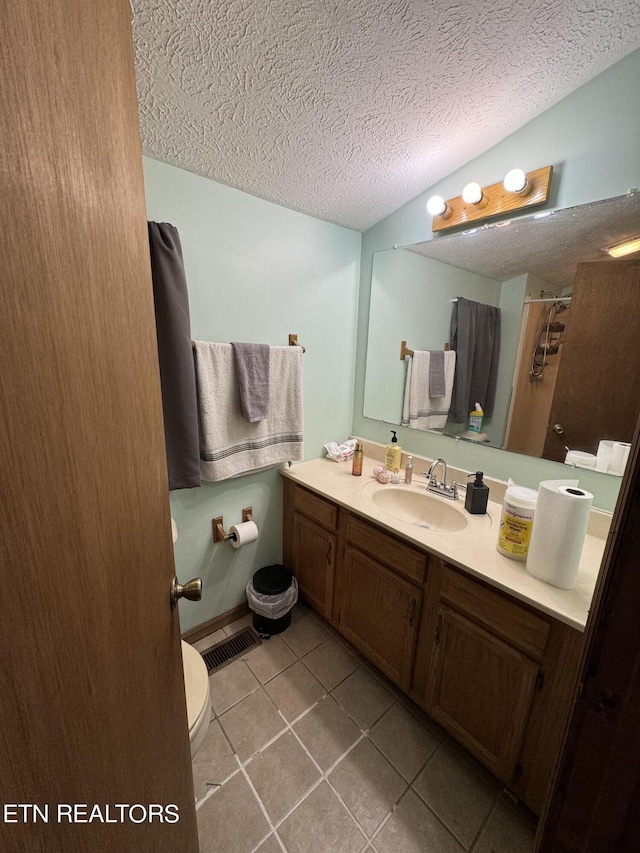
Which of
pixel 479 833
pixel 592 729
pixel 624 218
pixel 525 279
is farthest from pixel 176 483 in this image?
pixel 624 218

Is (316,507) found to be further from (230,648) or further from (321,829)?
(321,829)

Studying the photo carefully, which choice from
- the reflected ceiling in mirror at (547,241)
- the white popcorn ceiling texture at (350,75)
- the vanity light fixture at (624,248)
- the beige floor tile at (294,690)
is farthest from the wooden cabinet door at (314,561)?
the white popcorn ceiling texture at (350,75)

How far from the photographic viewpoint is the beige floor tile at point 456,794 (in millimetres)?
1005

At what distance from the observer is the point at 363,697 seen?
4.52ft

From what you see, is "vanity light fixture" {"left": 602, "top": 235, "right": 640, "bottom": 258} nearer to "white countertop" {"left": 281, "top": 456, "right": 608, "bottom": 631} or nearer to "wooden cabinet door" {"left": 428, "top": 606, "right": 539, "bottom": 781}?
"white countertop" {"left": 281, "top": 456, "right": 608, "bottom": 631}

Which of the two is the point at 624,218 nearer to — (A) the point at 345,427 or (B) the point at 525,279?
(B) the point at 525,279

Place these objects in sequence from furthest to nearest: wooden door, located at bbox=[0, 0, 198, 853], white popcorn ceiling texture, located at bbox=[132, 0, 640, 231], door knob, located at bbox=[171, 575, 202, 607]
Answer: white popcorn ceiling texture, located at bbox=[132, 0, 640, 231] → door knob, located at bbox=[171, 575, 202, 607] → wooden door, located at bbox=[0, 0, 198, 853]

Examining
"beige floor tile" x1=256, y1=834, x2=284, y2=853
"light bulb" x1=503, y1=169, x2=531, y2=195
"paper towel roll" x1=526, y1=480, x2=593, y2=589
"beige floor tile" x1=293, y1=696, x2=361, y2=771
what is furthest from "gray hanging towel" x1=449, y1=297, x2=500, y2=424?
"beige floor tile" x1=256, y1=834, x2=284, y2=853

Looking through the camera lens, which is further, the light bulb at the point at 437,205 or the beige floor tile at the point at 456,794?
the light bulb at the point at 437,205

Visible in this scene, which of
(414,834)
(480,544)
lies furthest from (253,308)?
(414,834)

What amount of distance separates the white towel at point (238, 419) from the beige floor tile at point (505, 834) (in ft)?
4.82

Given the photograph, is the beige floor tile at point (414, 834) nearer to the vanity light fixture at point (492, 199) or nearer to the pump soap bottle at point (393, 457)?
the pump soap bottle at point (393, 457)

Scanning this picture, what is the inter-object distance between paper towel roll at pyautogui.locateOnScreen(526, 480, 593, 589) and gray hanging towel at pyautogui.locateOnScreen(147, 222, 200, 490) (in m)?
1.21

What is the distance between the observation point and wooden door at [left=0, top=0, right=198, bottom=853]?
291mm
